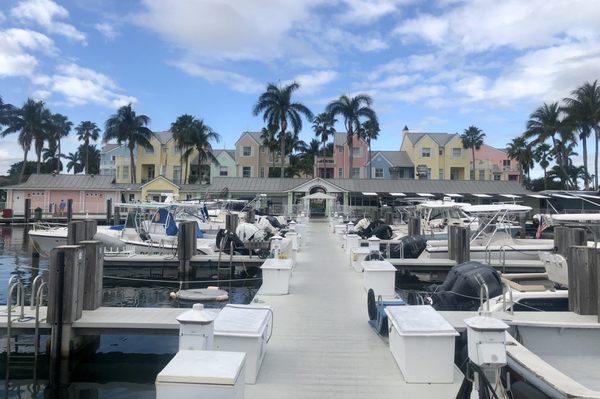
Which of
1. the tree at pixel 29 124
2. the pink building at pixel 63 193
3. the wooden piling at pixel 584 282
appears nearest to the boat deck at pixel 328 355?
the wooden piling at pixel 584 282

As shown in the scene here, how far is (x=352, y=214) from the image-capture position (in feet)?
150

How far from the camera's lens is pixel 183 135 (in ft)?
209

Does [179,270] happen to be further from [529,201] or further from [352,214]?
[529,201]

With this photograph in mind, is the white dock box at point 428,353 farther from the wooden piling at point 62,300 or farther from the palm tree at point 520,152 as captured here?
the palm tree at point 520,152

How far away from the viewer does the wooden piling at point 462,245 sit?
59.6 feet

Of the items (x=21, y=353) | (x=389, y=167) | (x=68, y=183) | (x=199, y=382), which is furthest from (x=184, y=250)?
(x=389, y=167)

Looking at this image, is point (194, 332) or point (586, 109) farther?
point (586, 109)

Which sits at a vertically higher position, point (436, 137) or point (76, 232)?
point (436, 137)

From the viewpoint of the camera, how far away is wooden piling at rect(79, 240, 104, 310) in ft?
31.5

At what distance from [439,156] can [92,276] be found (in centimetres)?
6287

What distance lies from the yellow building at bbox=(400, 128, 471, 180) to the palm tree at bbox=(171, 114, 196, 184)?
3069cm

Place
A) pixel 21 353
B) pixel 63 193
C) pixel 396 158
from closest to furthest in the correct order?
pixel 21 353, pixel 63 193, pixel 396 158

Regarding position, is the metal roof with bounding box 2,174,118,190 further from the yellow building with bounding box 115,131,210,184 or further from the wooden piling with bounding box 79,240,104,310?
the wooden piling with bounding box 79,240,104,310

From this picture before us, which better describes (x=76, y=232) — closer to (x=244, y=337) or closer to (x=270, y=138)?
(x=244, y=337)
